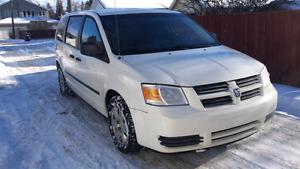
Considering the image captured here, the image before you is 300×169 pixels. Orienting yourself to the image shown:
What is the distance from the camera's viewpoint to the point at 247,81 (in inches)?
162

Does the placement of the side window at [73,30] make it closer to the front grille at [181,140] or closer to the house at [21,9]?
the front grille at [181,140]

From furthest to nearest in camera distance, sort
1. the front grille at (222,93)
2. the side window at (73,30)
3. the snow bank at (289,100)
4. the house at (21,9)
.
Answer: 1. the house at (21,9)
2. the side window at (73,30)
3. the snow bank at (289,100)
4. the front grille at (222,93)

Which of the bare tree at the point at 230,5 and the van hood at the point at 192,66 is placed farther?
the bare tree at the point at 230,5

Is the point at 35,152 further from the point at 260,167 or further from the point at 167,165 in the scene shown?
the point at 260,167

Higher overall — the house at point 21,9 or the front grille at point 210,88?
the house at point 21,9

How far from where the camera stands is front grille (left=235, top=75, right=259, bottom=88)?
403 centimetres

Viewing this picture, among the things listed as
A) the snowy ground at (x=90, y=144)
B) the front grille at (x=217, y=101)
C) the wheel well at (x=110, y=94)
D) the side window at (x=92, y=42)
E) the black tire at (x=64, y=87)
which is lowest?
the snowy ground at (x=90, y=144)

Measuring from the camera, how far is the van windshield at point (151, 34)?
4.80 m

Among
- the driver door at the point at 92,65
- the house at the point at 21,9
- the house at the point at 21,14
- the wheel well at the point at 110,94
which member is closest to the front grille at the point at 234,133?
the wheel well at the point at 110,94

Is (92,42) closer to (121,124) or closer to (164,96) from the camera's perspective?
(121,124)

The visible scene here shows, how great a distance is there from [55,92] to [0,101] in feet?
3.90

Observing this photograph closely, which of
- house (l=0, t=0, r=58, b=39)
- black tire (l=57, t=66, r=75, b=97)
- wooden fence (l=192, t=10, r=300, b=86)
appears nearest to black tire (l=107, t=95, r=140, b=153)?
black tire (l=57, t=66, r=75, b=97)

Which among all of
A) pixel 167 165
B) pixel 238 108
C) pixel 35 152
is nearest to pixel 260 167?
pixel 238 108

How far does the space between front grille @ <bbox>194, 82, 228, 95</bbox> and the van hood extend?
0.04 metres
